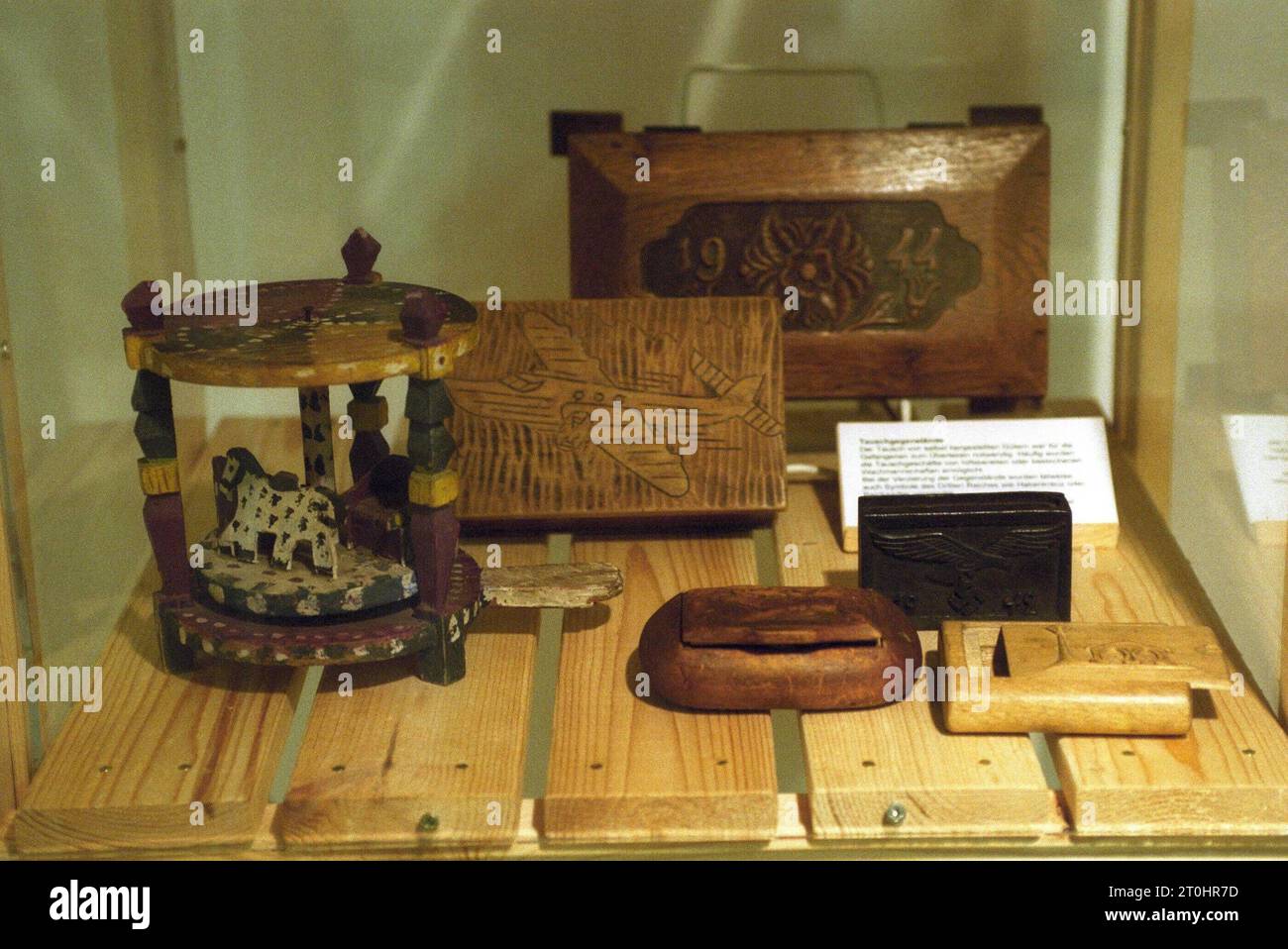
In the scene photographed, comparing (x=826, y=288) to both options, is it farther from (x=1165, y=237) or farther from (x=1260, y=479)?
(x=1260, y=479)

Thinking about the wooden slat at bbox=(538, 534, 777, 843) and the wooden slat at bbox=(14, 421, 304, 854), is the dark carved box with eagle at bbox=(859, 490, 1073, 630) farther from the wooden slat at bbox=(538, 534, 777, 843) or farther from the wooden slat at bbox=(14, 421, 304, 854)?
the wooden slat at bbox=(14, 421, 304, 854)

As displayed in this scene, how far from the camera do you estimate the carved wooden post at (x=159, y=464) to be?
1.14 metres

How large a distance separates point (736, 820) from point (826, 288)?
2.17 ft

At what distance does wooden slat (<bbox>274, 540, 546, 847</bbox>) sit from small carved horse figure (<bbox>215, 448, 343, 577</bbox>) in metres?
0.11

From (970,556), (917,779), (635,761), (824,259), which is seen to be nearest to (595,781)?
(635,761)

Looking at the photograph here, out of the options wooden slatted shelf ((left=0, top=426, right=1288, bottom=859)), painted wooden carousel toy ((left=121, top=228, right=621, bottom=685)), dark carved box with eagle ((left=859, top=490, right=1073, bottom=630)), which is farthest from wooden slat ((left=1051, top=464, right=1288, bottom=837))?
painted wooden carousel toy ((left=121, top=228, right=621, bottom=685))

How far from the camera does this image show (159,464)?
3.89ft

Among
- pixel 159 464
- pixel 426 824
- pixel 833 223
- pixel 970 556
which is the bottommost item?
pixel 426 824

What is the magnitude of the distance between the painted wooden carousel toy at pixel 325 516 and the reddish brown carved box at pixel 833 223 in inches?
13.6

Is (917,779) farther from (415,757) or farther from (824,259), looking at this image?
(824,259)

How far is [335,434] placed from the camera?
1.79 m

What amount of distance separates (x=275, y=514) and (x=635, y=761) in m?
0.32

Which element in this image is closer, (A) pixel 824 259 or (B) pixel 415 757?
(B) pixel 415 757

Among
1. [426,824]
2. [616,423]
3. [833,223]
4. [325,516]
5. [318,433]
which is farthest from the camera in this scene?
[833,223]
